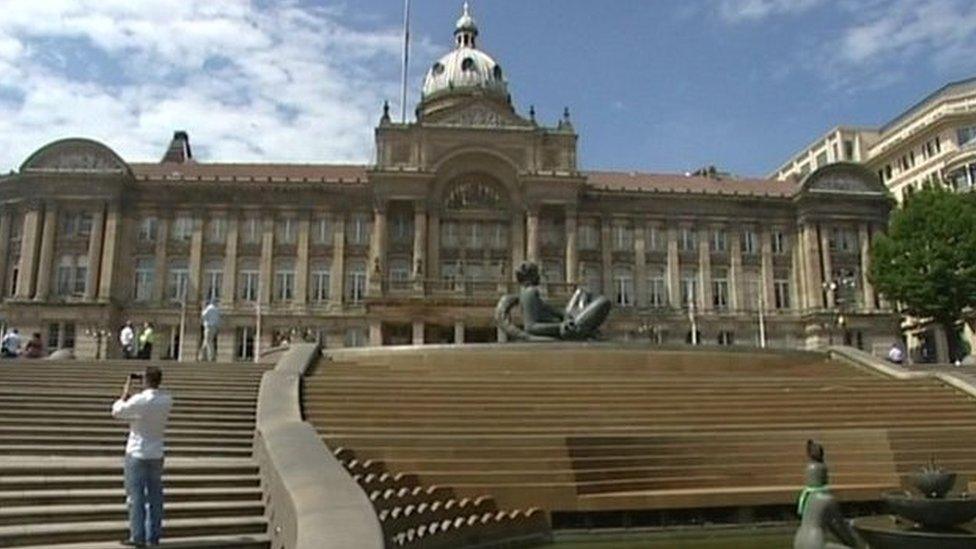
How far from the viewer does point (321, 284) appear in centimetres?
6378

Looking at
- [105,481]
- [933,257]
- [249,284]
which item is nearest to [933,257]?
[933,257]

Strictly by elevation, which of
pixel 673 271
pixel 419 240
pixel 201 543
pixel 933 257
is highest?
pixel 419 240

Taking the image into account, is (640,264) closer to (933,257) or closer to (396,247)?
(396,247)

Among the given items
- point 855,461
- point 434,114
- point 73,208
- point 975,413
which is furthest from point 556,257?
point 855,461

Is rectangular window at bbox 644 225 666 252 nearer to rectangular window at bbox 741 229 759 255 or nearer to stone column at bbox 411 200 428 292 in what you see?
rectangular window at bbox 741 229 759 255

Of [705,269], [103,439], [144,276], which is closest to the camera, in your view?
[103,439]

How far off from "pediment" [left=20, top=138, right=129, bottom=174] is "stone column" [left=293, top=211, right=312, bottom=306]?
1367 cm

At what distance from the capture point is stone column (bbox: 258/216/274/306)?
62.9 m

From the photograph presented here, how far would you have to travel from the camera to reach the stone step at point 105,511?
1045 centimetres

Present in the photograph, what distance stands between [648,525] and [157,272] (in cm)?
5595

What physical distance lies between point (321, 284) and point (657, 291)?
2606 centimetres

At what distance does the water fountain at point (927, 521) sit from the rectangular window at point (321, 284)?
2238 inches

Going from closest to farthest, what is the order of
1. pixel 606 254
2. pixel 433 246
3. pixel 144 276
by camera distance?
1. pixel 433 246
2. pixel 144 276
3. pixel 606 254

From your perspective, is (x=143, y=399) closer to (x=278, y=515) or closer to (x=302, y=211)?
(x=278, y=515)
